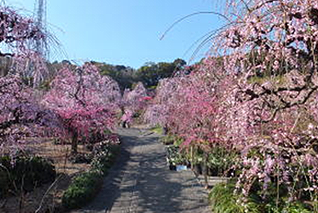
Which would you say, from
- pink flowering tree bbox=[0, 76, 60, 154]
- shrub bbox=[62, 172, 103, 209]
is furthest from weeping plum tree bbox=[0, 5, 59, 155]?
shrub bbox=[62, 172, 103, 209]

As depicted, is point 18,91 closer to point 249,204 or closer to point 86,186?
point 86,186

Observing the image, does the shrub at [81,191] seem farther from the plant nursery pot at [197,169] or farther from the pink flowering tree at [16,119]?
the plant nursery pot at [197,169]

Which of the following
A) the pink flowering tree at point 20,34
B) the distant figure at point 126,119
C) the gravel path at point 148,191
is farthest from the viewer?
the distant figure at point 126,119

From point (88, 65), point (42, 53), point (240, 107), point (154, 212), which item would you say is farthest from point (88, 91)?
point (240, 107)

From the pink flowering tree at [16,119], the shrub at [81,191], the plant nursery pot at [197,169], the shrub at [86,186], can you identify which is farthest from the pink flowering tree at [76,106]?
the plant nursery pot at [197,169]

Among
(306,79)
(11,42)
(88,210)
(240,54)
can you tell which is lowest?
(88,210)

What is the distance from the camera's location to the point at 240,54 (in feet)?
6.56

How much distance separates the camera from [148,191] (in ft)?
18.8

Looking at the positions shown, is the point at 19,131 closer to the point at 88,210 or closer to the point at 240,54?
the point at 88,210

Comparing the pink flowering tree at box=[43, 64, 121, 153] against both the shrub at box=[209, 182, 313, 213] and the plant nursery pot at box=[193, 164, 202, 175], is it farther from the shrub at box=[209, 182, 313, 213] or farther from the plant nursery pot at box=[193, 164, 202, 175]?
the shrub at box=[209, 182, 313, 213]

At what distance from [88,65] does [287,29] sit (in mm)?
10093

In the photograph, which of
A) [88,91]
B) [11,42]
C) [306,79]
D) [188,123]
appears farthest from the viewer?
[88,91]

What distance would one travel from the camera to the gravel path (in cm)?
476

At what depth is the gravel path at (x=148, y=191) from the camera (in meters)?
4.76
